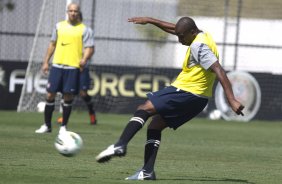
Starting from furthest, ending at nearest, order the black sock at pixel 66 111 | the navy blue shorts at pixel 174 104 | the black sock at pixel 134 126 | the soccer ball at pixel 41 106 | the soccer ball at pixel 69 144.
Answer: the soccer ball at pixel 41 106, the black sock at pixel 66 111, the soccer ball at pixel 69 144, the navy blue shorts at pixel 174 104, the black sock at pixel 134 126

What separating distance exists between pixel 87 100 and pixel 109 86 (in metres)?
5.01

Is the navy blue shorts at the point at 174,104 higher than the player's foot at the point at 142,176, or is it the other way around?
the navy blue shorts at the point at 174,104

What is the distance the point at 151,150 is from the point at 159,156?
338cm

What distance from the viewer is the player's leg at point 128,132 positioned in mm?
9961

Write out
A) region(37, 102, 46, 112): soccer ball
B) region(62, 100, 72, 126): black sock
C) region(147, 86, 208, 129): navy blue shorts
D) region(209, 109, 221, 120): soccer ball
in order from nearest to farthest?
region(147, 86, 208, 129): navy blue shorts, region(62, 100, 72, 126): black sock, region(37, 102, 46, 112): soccer ball, region(209, 109, 221, 120): soccer ball

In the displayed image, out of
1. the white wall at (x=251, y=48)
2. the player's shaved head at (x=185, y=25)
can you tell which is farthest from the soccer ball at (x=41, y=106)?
the player's shaved head at (x=185, y=25)

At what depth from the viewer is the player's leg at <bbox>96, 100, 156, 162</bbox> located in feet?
32.7

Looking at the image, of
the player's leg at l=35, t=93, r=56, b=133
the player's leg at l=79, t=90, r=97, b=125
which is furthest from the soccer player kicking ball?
the player's leg at l=79, t=90, r=97, b=125

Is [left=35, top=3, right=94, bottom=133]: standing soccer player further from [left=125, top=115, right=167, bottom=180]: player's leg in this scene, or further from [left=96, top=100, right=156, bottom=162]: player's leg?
[left=96, top=100, right=156, bottom=162]: player's leg

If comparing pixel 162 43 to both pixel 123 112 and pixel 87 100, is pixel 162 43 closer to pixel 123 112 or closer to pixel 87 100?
pixel 123 112

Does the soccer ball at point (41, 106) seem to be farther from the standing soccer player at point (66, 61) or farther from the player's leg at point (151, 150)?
the player's leg at point (151, 150)

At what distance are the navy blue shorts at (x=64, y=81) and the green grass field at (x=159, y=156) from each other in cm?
90

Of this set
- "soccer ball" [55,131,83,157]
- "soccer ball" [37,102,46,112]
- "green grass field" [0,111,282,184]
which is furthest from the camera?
"soccer ball" [37,102,46,112]

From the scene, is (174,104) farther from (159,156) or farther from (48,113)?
(48,113)
